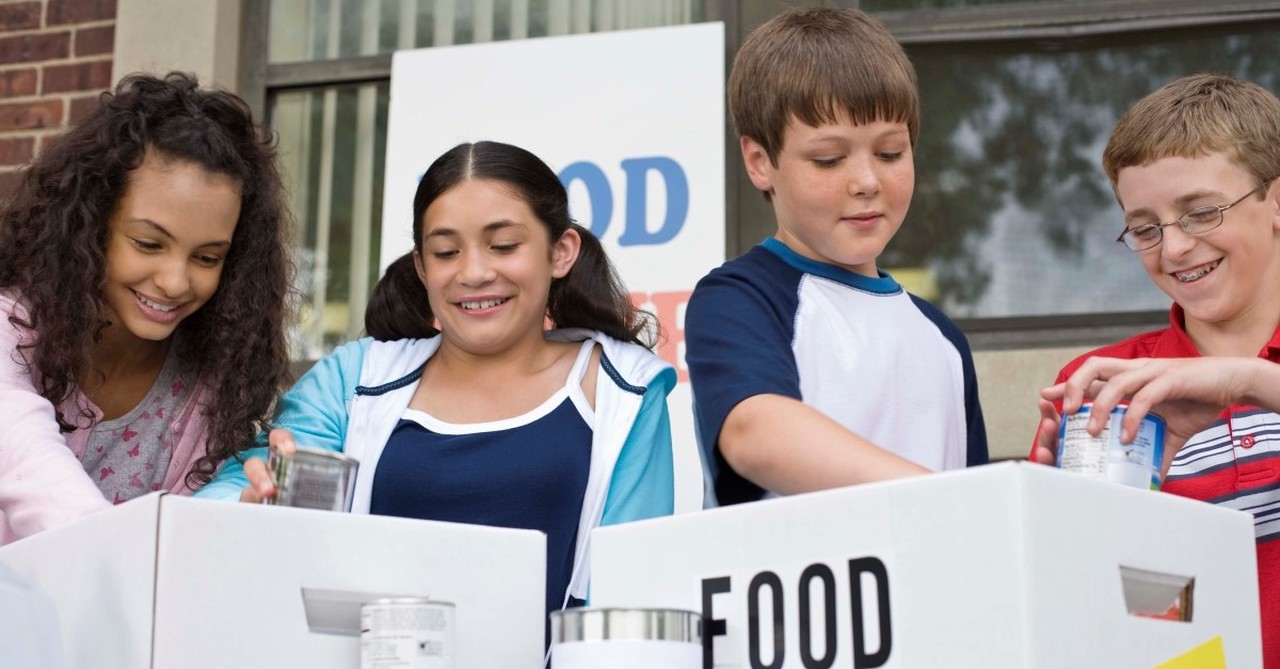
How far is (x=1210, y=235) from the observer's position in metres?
1.86

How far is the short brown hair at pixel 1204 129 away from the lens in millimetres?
1912

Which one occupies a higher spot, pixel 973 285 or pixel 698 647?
pixel 973 285

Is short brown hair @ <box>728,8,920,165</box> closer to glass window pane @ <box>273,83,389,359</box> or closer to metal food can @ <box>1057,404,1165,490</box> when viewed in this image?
metal food can @ <box>1057,404,1165,490</box>

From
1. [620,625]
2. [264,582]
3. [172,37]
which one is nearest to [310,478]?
[264,582]

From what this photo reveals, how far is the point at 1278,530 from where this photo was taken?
1721 mm

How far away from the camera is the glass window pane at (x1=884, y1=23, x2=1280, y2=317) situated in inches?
139

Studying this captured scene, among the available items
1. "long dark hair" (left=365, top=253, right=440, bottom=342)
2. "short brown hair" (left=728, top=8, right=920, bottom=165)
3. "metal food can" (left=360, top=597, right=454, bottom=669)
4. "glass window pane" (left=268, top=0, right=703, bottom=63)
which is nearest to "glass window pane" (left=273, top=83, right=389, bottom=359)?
"glass window pane" (left=268, top=0, right=703, bottom=63)

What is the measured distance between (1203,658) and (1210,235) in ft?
2.76

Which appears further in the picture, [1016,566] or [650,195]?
[650,195]

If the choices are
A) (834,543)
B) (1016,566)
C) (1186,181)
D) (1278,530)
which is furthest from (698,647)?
(1186,181)

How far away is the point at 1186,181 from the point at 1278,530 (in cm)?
47

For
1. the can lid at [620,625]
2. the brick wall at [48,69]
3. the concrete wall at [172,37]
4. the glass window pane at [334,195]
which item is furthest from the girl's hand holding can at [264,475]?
the brick wall at [48,69]

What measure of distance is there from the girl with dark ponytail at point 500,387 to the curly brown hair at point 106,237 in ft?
0.37

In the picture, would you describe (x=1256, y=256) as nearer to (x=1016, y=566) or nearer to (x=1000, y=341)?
(x=1016, y=566)
